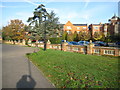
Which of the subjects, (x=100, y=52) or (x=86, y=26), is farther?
(x=86, y=26)

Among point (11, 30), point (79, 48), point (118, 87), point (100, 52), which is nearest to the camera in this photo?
Result: point (118, 87)

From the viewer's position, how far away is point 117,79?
14.4 feet

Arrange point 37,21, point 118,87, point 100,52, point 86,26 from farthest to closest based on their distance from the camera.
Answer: point 86,26
point 37,21
point 100,52
point 118,87

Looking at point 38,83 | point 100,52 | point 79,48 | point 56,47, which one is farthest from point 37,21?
point 38,83

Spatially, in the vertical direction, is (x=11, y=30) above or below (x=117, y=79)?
above

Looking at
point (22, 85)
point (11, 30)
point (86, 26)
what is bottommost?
point (22, 85)

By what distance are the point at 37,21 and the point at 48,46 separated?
30.2 ft

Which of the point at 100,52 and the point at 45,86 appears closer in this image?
the point at 45,86


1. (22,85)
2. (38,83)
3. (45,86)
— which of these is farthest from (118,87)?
(22,85)

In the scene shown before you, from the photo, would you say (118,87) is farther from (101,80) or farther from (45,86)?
(45,86)

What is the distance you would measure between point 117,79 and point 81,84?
1.75 meters

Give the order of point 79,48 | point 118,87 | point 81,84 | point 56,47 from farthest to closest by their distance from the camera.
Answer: point 56,47
point 79,48
point 81,84
point 118,87

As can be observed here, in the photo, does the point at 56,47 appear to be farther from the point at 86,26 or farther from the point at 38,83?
the point at 86,26

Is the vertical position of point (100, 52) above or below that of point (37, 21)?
below
